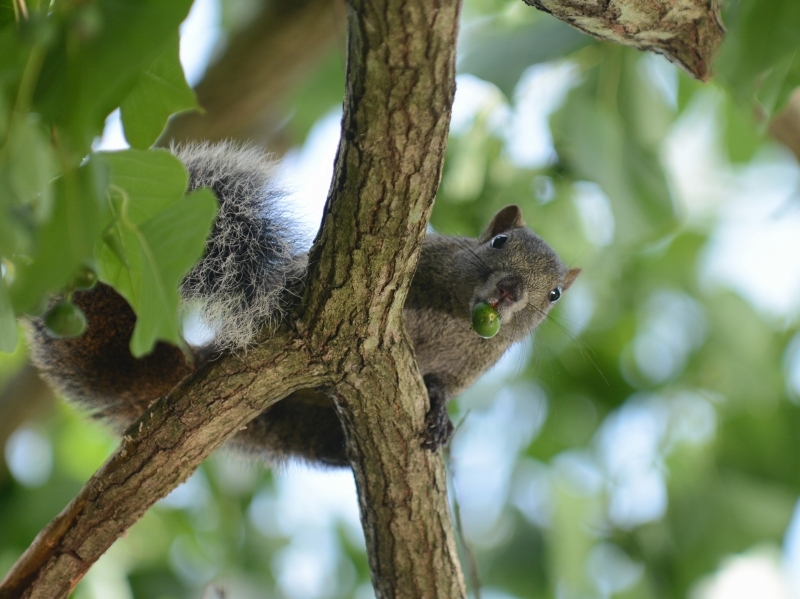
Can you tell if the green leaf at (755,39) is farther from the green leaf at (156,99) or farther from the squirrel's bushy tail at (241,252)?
the squirrel's bushy tail at (241,252)

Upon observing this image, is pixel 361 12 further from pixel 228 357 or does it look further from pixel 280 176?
pixel 280 176

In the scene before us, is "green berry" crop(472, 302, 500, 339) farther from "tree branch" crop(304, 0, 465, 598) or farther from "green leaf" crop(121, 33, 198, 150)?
"green leaf" crop(121, 33, 198, 150)

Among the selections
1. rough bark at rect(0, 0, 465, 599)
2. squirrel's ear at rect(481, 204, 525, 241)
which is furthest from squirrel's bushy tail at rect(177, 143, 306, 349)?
squirrel's ear at rect(481, 204, 525, 241)

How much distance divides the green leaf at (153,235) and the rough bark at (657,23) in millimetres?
1011

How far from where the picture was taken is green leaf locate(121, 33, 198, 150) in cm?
143

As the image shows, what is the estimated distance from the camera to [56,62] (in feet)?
3.42

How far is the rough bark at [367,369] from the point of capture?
1.40 meters

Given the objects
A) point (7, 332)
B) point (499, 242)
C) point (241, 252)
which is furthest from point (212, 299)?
point (499, 242)

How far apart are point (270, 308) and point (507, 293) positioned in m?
0.77

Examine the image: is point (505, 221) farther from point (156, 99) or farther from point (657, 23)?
point (156, 99)

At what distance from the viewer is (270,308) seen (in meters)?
1.94

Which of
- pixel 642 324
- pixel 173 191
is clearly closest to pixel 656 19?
pixel 173 191

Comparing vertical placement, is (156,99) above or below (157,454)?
above

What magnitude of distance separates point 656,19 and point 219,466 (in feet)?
11.1
